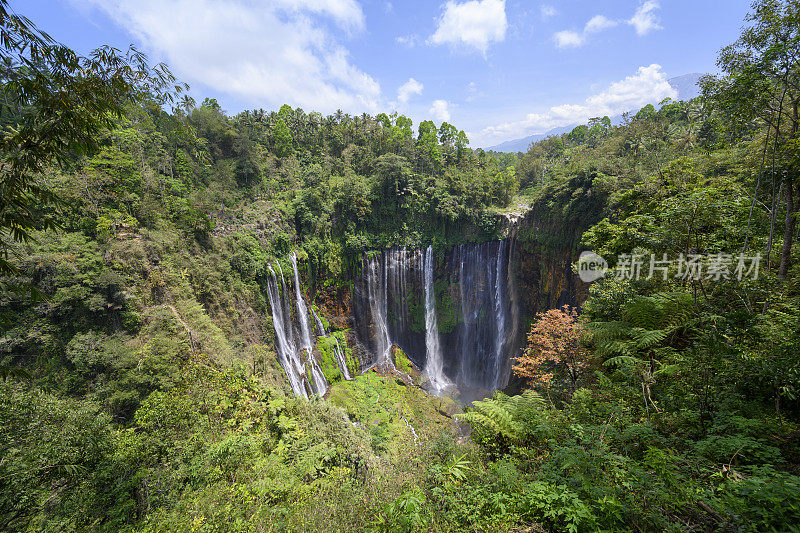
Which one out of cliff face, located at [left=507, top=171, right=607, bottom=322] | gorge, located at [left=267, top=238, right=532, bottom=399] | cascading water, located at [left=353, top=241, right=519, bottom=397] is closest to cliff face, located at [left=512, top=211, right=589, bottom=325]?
cliff face, located at [left=507, top=171, right=607, bottom=322]

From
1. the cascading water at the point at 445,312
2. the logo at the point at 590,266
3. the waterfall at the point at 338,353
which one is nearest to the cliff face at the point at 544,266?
the cascading water at the point at 445,312

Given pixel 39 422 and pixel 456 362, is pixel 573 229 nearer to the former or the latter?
pixel 456 362

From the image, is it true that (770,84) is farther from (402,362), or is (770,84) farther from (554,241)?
(402,362)

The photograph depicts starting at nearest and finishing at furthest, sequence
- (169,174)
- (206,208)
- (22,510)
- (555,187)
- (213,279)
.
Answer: (22,510) < (213,279) < (206,208) < (169,174) < (555,187)

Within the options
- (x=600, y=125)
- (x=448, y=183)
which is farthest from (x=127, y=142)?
(x=600, y=125)

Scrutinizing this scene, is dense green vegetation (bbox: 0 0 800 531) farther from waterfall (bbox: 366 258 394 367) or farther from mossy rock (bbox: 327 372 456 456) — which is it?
waterfall (bbox: 366 258 394 367)

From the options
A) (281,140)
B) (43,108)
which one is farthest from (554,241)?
(281,140)
